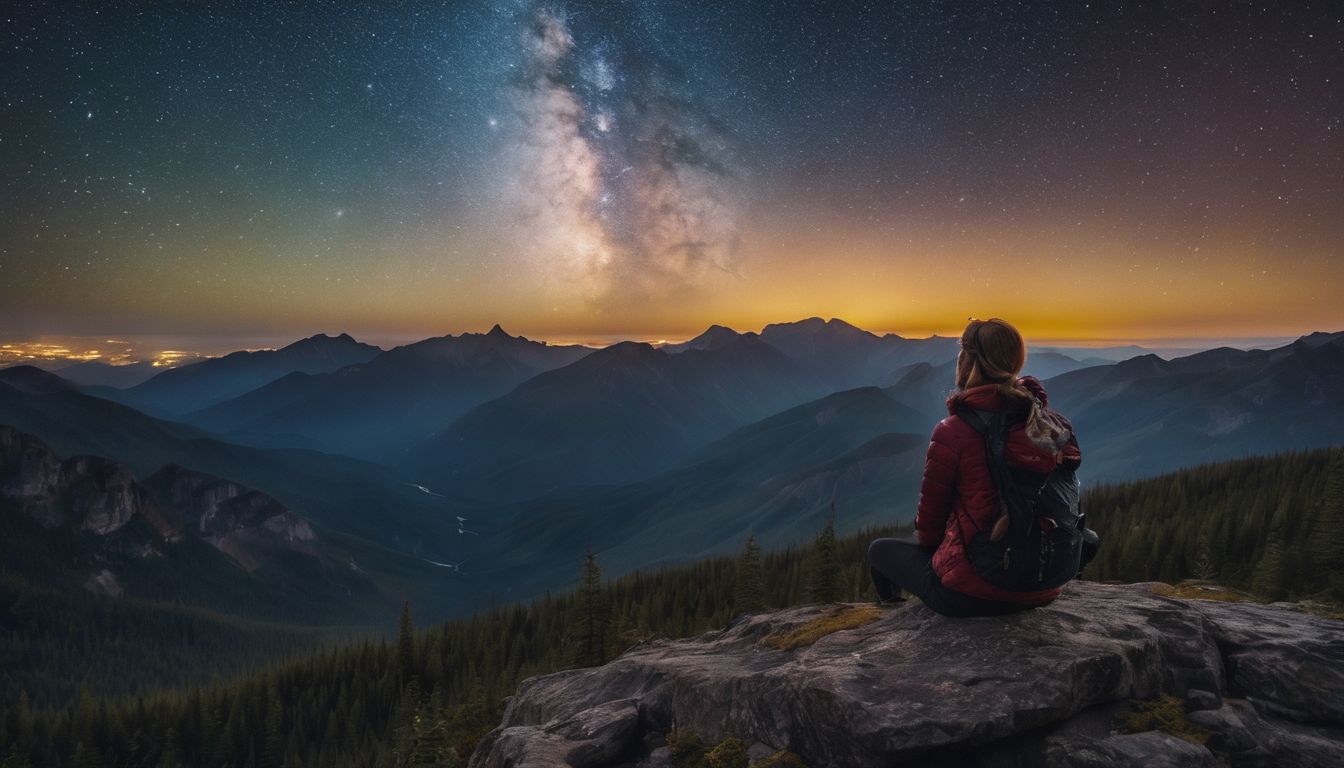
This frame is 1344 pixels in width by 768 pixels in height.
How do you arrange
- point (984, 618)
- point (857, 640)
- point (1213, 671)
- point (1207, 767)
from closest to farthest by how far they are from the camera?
point (1207, 767), point (1213, 671), point (984, 618), point (857, 640)

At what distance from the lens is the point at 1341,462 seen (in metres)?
35.3

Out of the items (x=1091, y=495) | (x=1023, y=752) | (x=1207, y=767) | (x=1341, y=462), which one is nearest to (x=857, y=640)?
(x=1023, y=752)

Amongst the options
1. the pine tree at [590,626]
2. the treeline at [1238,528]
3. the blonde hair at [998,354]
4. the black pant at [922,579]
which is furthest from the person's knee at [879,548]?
the pine tree at [590,626]

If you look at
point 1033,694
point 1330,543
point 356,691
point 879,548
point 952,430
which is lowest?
point 356,691

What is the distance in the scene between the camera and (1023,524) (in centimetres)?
896

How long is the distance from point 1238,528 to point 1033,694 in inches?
2550

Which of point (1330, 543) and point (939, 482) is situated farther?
point (1330, 543)

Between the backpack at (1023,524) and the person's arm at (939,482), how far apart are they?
0.48 metres

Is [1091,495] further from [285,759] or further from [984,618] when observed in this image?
[285,759]

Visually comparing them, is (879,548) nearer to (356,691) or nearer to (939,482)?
(939,482)

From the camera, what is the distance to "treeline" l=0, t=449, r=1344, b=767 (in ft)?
144

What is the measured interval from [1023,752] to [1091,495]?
391 feet

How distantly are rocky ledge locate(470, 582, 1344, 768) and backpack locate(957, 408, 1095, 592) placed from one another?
1.45 meters

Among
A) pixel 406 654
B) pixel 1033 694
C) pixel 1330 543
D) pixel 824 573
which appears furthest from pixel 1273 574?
pixel 406 654
